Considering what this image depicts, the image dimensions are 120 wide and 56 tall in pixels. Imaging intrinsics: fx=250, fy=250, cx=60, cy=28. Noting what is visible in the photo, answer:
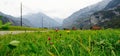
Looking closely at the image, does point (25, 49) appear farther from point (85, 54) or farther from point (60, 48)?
point (85, 54)

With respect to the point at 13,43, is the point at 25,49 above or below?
below

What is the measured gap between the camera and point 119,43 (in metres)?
5.14

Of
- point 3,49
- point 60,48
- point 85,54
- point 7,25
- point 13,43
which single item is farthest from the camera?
point 60,48

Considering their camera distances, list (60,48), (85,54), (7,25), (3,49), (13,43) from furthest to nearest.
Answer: (60,48) → (3,49) → (85,54) → (13,43) → (7,25)

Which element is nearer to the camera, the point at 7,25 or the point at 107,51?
the point at 7,25

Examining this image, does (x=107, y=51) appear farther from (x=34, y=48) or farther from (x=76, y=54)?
(x=34, y=48)

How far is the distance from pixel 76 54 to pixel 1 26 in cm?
226

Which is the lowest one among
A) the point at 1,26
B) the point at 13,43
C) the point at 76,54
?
the point at 76,54

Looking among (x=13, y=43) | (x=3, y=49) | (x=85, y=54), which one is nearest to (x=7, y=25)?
(x=13, y=43)

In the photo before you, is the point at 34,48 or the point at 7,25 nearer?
the point at 7,25

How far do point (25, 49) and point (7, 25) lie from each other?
8.59 ft

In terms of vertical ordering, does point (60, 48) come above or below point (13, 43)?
below

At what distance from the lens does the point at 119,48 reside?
510 centimetres

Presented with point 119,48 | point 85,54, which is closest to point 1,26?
point 85,54
